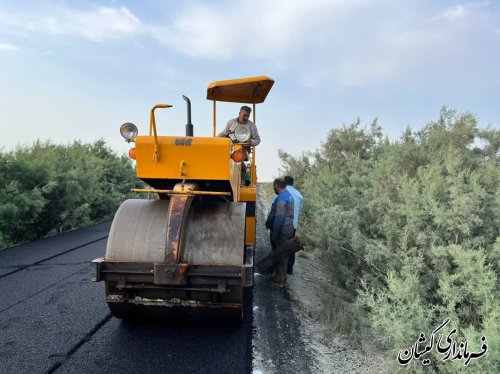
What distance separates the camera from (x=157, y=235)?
3881 millimetres

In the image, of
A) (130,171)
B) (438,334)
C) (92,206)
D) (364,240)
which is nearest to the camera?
(438,334)

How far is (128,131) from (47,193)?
8.28 meters

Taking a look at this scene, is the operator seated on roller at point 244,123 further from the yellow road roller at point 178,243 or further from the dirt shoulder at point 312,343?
the dirt shoulder at point 312,343

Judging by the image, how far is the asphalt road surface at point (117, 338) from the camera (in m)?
3.48

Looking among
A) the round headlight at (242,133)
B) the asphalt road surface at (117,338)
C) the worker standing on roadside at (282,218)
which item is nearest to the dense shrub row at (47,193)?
the asphalt road surface at (117,338)

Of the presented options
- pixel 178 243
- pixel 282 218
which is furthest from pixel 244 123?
pixel 178 243

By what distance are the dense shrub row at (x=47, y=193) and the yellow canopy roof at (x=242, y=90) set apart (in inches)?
222

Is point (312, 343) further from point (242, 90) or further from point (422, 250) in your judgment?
point (242, 90)

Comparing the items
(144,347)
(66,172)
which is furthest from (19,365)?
(66,172)

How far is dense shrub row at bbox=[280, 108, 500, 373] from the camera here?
3.71 meters

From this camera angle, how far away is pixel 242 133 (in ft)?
14.2

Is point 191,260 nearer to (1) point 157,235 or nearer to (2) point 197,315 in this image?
(1) point 157,235

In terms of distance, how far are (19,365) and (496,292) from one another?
168 inches

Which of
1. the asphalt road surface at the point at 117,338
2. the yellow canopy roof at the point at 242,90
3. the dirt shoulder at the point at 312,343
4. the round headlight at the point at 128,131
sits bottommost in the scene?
the dirt shoulder at the point at 312,343
